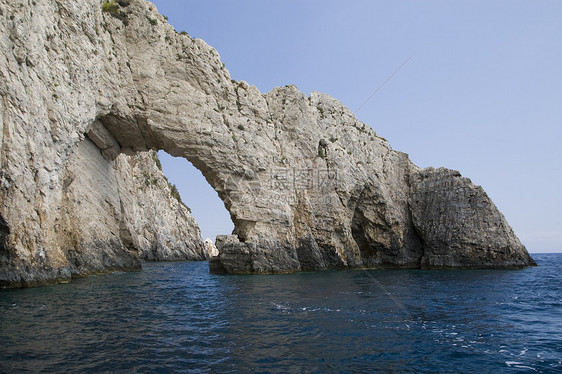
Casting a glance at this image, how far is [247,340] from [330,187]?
23470 millimetres

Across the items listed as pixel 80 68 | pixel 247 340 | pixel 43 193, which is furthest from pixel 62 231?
pixel 247 340

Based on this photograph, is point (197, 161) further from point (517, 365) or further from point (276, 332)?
point (517, 365)

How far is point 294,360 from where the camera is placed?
7363 mm

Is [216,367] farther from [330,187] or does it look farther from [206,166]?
[330,187]

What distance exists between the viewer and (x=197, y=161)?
2723 cm

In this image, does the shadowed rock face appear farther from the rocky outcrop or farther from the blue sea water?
the rocky outcrop

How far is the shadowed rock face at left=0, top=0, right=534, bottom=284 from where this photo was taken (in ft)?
54.4

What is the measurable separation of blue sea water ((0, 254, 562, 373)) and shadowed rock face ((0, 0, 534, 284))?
6.81m

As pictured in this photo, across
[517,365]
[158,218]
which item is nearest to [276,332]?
[517,365]

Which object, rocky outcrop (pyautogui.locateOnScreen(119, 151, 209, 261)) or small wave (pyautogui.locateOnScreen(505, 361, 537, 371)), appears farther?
rocky outcrop (pyautogui.locateOnScreen(119, 151, 209, 261))

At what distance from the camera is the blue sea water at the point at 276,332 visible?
7.14m

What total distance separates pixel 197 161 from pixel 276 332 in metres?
19.7

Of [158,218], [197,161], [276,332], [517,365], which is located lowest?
[517,365]

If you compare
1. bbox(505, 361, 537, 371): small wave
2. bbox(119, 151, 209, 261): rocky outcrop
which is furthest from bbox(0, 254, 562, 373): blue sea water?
bbox(119, 151, 209, 261): rocky outcrop
